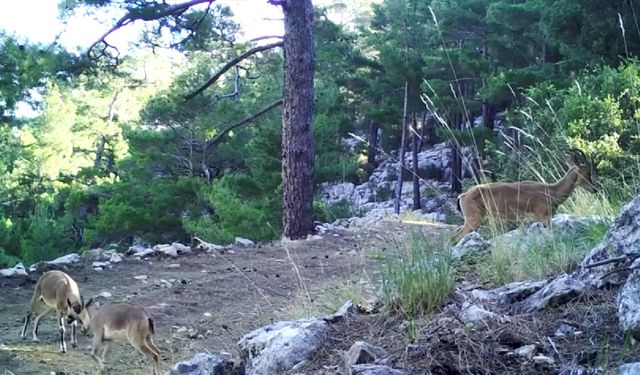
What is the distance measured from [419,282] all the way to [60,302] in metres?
3.91

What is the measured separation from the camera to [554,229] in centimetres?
548

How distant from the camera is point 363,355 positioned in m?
3.30

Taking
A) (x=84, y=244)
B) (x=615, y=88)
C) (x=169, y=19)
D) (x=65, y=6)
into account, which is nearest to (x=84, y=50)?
(x=65, y=6)

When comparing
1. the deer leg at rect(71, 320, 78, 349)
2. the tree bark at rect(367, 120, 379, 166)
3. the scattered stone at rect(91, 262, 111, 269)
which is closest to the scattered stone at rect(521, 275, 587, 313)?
the deer leg at rect(71, 320, 78, 349)

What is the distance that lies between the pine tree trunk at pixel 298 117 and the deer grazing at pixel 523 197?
14.4 ft

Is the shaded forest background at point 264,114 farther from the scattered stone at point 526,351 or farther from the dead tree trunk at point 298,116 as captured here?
the scattered stone at point 526,351

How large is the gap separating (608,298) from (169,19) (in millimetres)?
12284

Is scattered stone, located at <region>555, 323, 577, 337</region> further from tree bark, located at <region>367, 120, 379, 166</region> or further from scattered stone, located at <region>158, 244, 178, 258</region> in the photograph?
tree bark, located at <region>367, 120, 379, 166</region>

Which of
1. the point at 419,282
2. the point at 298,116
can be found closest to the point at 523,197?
the point at 419,282

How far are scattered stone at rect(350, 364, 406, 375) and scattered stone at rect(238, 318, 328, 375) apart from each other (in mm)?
571

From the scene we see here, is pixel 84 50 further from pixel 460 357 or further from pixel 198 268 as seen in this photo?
pixel 460 357

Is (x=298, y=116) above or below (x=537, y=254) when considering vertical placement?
above

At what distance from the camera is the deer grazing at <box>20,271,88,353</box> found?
6.54 m

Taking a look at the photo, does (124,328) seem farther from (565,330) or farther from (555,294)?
(565,330)
